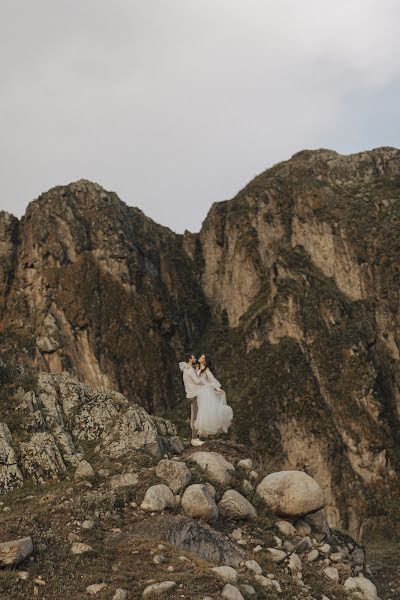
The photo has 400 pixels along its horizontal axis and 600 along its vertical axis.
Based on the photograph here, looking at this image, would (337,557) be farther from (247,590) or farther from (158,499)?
(158,499)

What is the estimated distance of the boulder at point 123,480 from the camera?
11797mm

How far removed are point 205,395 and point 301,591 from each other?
745cm

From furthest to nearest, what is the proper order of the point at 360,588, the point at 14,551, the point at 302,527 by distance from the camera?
the point at 302,527 → the point at 360,588 → the point at 14,551

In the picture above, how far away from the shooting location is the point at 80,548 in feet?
30.4

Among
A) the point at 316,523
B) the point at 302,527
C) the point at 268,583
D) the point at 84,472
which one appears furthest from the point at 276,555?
the point at 84,472

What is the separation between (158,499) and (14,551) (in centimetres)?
323

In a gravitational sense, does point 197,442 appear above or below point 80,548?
above

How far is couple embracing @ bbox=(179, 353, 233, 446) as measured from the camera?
1630 cm

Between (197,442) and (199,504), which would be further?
(197,442)

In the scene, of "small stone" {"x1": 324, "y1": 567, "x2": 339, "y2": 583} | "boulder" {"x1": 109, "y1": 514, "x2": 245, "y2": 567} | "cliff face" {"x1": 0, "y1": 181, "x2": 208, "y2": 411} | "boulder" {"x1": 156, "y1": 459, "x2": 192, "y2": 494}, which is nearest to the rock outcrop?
"boulder" {"x1": 156, "y1": 459, "x2": 192, "y2": 494}

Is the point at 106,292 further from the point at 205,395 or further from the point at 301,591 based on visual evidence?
the point at 301,591

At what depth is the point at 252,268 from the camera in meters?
62.6

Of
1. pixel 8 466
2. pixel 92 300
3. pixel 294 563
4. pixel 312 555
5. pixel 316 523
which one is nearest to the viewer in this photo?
pixel 294 563

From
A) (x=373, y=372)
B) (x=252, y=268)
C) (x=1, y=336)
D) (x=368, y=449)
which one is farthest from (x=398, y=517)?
(x=1, y=336)
